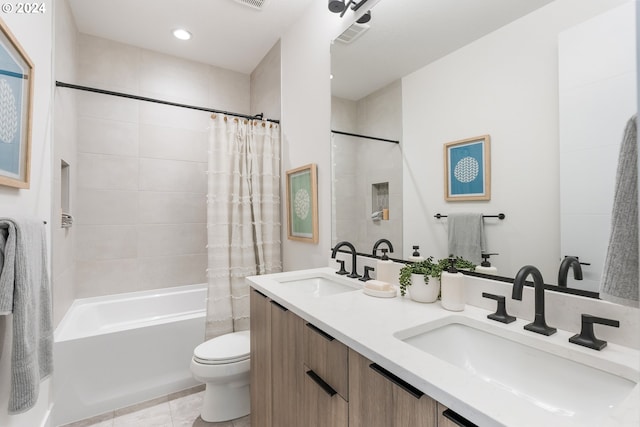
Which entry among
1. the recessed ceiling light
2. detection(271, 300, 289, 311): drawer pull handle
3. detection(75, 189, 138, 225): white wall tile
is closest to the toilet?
detection(271, 300, 289, 311): drawer pull handle

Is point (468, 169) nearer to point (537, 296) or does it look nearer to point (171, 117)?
point (537, 296)

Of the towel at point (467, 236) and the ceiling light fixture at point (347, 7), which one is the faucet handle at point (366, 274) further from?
the ceiling light fixture at point (347, 7)

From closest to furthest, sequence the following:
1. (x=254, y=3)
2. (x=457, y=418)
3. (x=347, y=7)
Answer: (x=457, y=418), (x=347, y=7), (x=254, y=3)

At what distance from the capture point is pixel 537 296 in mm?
838

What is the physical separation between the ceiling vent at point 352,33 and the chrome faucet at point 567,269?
4.71 ft

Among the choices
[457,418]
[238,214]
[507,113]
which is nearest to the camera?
[457,418]

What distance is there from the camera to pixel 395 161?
1465mm

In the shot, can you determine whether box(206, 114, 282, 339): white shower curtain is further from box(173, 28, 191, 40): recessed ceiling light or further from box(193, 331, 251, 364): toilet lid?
box(173, 28, 191, 40): recessed ceiling light

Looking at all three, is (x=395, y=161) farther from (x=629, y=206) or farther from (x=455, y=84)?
(x=629, y=206)

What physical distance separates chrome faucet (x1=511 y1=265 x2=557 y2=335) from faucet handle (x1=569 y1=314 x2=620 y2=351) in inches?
2.5

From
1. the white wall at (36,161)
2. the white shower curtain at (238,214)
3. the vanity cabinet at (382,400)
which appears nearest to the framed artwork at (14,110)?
the white wall at (36,161)

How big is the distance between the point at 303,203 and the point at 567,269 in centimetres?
153

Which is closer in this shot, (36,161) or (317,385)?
(317,385)

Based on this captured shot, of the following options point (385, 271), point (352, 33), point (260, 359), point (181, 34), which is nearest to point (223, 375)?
point (260, 359)
